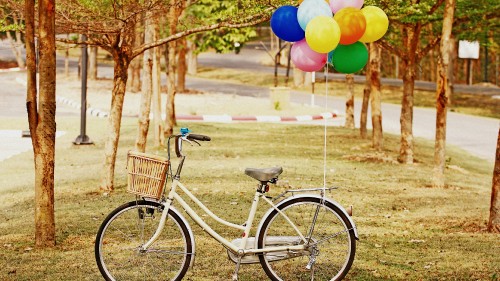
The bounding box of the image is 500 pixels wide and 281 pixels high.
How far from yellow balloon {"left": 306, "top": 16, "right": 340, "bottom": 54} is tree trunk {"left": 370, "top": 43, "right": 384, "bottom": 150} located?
9616mm

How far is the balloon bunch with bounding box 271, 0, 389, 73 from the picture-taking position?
919 cm

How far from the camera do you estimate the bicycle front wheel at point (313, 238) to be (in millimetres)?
7395

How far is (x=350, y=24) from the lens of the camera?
9523 millimetres

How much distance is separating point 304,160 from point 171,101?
16.5ft

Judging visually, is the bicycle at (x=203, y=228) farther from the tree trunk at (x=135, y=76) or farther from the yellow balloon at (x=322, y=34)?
the tree trunk at (x=135, y=76)

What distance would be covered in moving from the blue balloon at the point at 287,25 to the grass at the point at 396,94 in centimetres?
2621

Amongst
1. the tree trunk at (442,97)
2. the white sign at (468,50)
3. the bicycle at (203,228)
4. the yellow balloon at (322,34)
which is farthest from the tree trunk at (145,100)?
the white sign at (468,50)

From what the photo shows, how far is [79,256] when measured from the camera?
8828 mm

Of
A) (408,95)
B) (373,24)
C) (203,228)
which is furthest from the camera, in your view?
(408,95)

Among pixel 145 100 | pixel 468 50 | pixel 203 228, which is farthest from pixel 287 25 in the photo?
pixel 468 50

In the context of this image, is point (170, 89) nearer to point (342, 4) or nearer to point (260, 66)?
point (342, 4)

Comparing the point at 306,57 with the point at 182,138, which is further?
the point at 306,57

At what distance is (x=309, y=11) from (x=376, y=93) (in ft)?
33.3

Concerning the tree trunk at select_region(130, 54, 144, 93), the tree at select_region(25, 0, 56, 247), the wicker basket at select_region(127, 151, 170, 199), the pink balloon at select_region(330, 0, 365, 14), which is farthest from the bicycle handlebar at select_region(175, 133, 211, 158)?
the tree trunk at select_region(130, 54, 144, 93)
